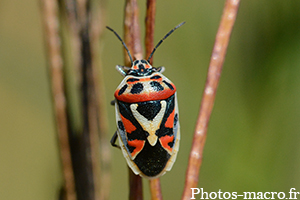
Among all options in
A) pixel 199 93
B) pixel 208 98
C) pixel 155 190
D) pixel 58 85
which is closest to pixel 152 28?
pixel 208 98

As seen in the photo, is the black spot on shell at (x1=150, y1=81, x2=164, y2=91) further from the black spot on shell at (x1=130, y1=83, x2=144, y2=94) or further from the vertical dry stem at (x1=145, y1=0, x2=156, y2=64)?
the vertical dry stem at (x1=145, y1=0, x2=156, y2=64)

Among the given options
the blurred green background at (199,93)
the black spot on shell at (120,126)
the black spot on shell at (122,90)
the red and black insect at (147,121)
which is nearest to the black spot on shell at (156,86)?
the red and black insect at (147,121)

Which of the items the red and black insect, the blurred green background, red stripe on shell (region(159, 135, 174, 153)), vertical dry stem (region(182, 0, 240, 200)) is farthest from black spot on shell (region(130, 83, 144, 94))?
the blurred green background

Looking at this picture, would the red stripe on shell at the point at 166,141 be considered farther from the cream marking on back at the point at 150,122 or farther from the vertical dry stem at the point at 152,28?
the vertical dry stem at the point at 152,28

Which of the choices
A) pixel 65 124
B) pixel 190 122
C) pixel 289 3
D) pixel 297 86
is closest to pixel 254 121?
pixel 297 86

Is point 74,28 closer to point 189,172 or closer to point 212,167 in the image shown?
point 189,172

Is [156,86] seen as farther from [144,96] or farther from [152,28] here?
[152,28]
